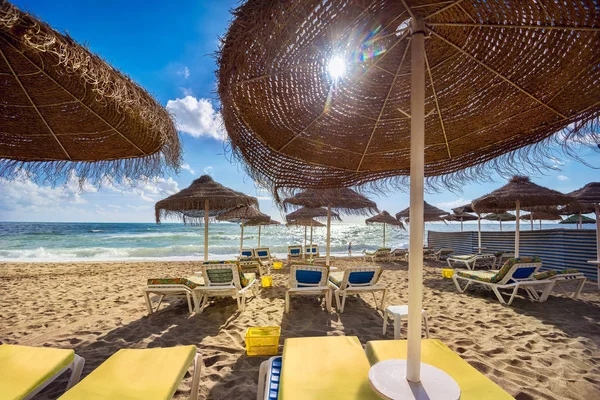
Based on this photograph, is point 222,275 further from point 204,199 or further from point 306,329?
point 204,199

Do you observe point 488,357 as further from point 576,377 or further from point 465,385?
point 465,385

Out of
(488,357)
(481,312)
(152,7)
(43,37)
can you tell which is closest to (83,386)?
(43,37)

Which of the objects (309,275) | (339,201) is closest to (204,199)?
(309,275)

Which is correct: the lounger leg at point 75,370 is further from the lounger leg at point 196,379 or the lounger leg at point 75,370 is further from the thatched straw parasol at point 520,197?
the thatched straw parasol at point 520,197

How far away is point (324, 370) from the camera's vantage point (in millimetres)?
1590

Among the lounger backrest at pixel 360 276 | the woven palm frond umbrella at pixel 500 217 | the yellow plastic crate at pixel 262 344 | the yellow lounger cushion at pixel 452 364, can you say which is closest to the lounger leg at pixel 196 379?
the yellow plastic crate at pixel 262 344

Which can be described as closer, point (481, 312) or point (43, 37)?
point (43, 37)

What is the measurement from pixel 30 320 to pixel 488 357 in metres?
6.08

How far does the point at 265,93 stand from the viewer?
1717mm

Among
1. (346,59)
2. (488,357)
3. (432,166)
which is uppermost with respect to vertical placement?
(346,59)

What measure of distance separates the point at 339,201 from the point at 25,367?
17.9 feet

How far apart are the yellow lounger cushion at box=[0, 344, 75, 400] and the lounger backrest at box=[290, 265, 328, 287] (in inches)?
116

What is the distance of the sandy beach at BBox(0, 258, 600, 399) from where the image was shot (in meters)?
2.40

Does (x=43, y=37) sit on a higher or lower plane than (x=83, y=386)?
higher
